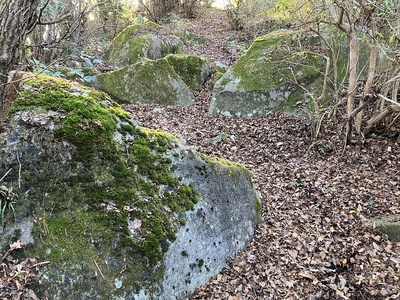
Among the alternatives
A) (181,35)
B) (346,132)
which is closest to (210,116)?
(346,132)

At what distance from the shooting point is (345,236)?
4.08 m

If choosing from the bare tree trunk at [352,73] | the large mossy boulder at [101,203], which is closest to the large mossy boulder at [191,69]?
the bare tree trunk at [352,73]

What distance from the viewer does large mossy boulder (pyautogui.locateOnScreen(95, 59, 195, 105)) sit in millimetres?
8789

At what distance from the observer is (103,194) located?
3131mm

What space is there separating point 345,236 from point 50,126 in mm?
3891

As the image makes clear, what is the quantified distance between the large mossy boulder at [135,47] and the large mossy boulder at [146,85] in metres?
2.19

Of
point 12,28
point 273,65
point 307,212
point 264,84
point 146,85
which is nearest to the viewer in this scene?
point 12,28

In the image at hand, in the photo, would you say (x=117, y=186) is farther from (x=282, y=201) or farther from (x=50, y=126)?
(x=282, y=201)

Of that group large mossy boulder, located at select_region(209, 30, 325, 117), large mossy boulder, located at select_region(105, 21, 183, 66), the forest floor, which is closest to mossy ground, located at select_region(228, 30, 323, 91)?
large mossy boulder, located at select_region(209, 30, 325, 117)

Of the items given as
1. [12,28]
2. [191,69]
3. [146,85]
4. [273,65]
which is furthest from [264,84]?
[12,28]

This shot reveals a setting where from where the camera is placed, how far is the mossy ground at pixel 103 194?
2830 millimetres

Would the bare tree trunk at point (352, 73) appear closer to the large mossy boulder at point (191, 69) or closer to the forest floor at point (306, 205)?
the forest floor at point (306, 205)

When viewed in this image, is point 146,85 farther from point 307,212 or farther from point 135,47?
point 307,212

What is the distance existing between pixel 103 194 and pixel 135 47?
9.43 meters
